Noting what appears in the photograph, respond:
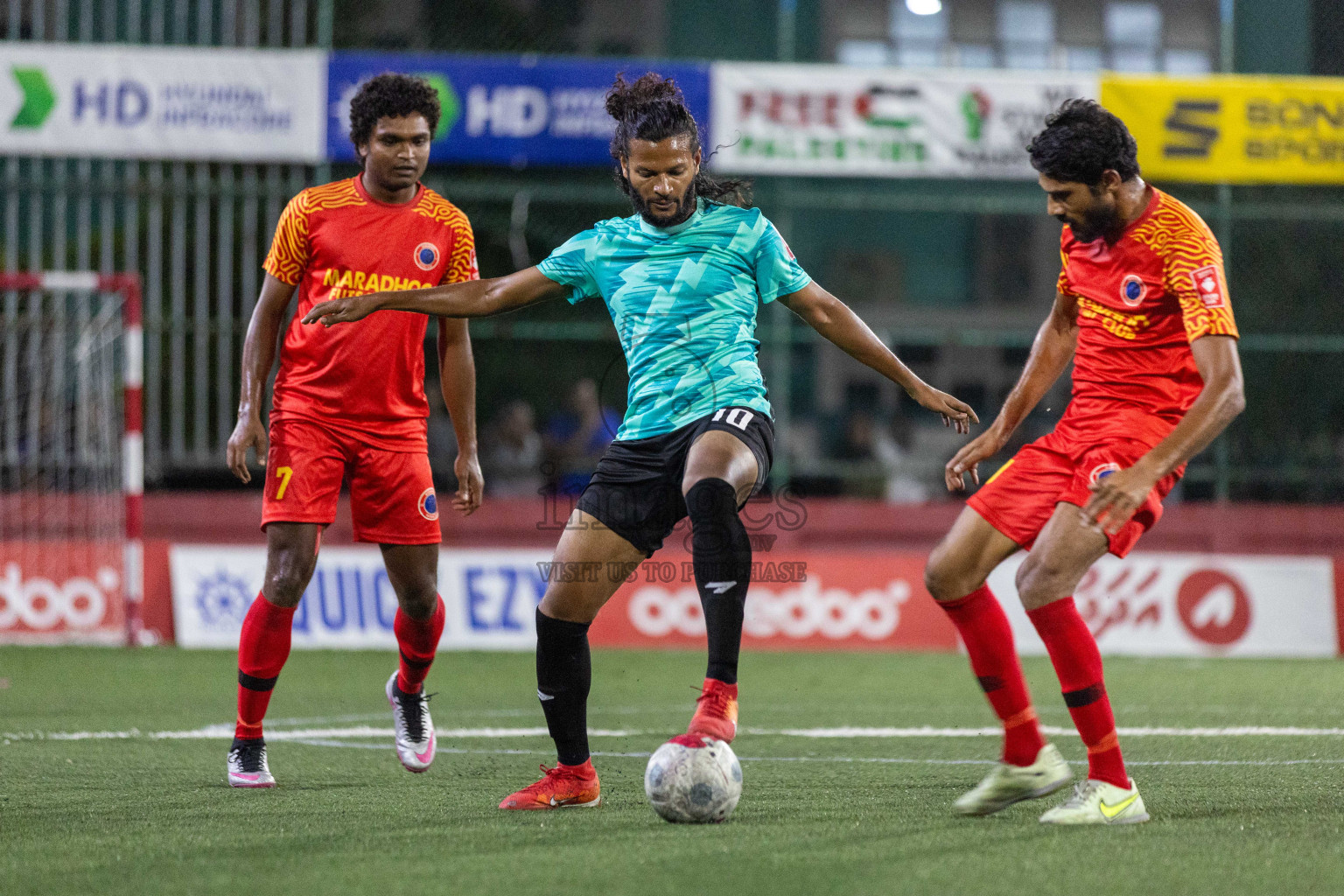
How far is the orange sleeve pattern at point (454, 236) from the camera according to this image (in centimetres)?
609

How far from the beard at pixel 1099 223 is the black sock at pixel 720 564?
1314mm

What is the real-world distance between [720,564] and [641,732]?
2.92m

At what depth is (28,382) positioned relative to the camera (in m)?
13.4

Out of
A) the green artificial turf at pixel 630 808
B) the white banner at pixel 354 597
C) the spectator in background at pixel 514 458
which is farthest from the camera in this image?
the spectator in background at pixel 514 458

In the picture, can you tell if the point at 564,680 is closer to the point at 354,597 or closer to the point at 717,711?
the point at 717,711

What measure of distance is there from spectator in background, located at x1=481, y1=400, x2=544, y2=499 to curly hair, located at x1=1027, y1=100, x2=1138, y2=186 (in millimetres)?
9431

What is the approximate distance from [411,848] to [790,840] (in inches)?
39.5

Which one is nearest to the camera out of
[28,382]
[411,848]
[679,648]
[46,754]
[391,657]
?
[411,848]

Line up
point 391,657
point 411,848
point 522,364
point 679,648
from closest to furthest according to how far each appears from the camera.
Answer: point 411,848 → point 391,657 → point 679,648 → point 522,364

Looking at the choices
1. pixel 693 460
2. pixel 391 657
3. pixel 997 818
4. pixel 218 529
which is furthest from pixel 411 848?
pixel 218 529

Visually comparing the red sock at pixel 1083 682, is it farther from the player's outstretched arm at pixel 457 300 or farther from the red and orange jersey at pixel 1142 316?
the player's outstretched arm at pixel 457 300

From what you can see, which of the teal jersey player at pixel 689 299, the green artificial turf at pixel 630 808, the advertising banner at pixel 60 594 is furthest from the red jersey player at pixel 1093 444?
the advertising banner at pixel 60 594

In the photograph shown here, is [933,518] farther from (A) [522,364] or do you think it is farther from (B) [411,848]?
(B) [411,848]

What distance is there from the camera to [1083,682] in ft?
15.6
